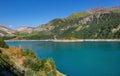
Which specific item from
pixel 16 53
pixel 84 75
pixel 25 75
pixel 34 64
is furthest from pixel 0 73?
pixel 84 75

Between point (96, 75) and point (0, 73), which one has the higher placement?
point (0, 73)

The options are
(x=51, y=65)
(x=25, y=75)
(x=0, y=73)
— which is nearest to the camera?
(x=0, y=73)

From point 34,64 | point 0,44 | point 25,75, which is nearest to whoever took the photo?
point 25,75

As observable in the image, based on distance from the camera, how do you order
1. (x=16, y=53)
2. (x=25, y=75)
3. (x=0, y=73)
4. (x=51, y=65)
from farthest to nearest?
1. (x=16, y=53)
2. (x=51, y=65)
3. (x=25, y=75)
4. (x=0, y=73)

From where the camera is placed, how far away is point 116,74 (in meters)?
72.6

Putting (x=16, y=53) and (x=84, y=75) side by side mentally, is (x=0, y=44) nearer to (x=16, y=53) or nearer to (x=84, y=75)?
(x=16, y=53)

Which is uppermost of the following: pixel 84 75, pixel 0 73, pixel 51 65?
pixel 0 73

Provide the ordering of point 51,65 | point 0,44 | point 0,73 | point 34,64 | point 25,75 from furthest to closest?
point 0,44 → point 51,65 → point 34,64 → point 25,75 → point 0,73

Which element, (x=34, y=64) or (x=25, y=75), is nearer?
(x=25, y=75)

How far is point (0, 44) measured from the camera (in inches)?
3302

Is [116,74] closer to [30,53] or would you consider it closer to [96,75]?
[96,75]

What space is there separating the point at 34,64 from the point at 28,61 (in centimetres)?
222

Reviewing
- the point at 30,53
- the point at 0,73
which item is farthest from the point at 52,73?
the point at 0,73

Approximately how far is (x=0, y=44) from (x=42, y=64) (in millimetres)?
32388
